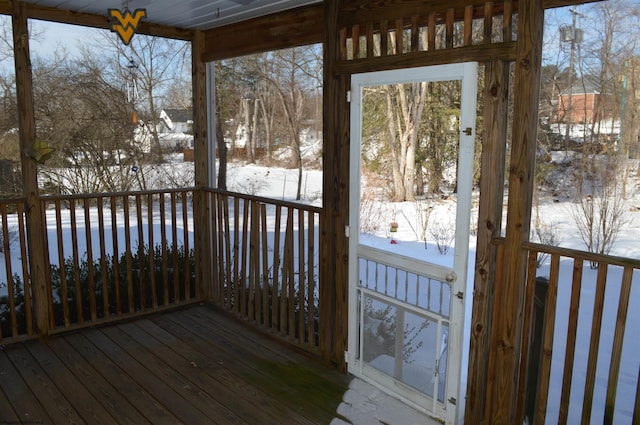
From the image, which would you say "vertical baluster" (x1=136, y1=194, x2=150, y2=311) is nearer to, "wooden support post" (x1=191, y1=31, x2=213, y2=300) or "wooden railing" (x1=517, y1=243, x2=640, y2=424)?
"wooden support post" (x1=191, y1=31, x2=213, y2=300)

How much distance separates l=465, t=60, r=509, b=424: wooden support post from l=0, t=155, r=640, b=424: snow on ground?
14 cm

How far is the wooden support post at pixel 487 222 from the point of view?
2.28m

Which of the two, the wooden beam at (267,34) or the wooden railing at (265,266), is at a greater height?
the wooden beam at (267,34)

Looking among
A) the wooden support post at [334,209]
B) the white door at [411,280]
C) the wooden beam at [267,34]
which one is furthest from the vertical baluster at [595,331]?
the wooden beam at [267,34]

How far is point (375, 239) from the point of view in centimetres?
299

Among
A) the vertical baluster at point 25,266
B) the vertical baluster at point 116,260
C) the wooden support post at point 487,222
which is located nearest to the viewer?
the wooden support post at point 487,222

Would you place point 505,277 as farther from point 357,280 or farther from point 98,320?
point 98,320

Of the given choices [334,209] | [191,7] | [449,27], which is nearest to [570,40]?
[449,27]

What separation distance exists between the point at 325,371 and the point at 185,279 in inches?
73.0

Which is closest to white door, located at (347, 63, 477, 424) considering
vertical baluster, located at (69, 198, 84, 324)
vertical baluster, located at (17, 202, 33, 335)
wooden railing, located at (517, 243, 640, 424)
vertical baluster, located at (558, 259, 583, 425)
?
wooden railing, located at (517, 243, 640, 424)

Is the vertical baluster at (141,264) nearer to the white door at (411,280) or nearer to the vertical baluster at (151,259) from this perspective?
the vertical baluster at (151,259)

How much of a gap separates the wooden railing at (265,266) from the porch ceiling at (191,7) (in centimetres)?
137

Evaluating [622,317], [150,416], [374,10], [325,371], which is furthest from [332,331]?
[374,10]

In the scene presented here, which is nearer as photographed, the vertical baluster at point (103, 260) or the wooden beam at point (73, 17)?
the wooden beam at point (73, 17)
